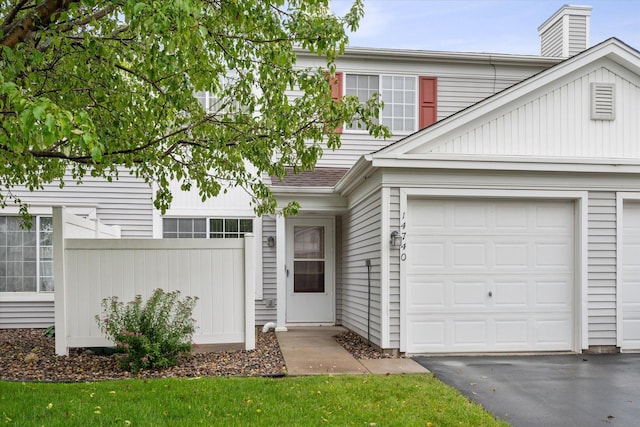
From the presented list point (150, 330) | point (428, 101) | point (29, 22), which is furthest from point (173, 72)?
point (428, 101)

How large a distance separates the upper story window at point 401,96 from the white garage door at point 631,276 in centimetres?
480

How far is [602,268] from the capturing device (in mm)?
8039

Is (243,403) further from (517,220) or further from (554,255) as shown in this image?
(554,255)

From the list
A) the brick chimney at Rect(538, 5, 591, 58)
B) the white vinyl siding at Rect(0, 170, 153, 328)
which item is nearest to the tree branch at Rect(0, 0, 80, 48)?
the white vinyl siding at Rect(0, 170, 153, 328)

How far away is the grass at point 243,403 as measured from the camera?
462 centimetres

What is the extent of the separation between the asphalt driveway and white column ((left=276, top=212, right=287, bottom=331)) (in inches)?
140

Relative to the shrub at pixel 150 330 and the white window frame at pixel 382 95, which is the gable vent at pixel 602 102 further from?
the shrub at pixel 150 330

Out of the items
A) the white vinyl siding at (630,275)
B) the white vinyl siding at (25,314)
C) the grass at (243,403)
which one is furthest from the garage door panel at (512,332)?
the white vinyl siding at (25,314)

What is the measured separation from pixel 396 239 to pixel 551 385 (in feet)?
8.90

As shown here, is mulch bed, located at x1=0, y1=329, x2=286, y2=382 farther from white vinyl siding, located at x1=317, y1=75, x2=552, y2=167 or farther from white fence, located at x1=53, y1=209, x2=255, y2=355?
white vinyl siding, located at x1=317, y1=75, x2=552, y2=167

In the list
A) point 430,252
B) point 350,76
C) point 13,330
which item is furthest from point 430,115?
point 13,330

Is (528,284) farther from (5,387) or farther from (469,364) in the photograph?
(5,387)

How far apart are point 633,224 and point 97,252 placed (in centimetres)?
820

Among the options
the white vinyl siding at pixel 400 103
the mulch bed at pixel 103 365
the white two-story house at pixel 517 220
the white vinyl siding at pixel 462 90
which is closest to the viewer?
the mulch bed at pixel 103 365
